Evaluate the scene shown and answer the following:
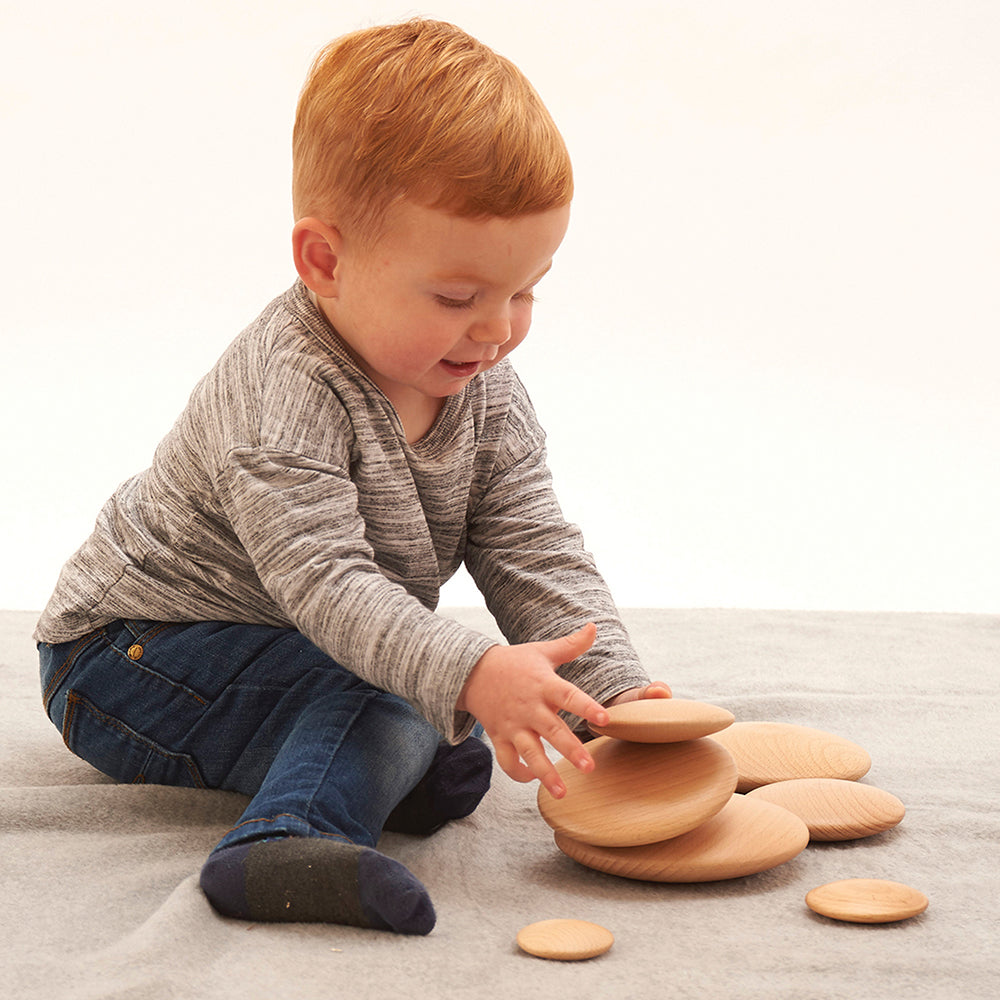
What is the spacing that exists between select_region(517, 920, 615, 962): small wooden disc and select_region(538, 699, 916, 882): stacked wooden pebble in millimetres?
84

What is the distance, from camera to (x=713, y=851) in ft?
2.43

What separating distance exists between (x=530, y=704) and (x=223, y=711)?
31 centimetres

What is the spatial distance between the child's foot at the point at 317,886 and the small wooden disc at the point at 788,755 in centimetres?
35

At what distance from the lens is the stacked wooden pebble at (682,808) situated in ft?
2.41

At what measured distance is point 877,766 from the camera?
99cm

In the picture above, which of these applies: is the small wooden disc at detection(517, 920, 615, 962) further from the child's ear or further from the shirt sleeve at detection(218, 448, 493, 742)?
the child's ear

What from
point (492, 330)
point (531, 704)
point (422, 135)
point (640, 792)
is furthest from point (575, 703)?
point (422, 135)

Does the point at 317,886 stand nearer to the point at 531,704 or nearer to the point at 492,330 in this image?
the point at 531,704

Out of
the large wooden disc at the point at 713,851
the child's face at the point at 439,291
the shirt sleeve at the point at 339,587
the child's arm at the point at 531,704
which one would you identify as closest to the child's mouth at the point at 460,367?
the child's face at the point at 439,291

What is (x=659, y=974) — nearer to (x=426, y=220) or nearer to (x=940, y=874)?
(x=940, y=874)

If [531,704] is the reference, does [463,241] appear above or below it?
above

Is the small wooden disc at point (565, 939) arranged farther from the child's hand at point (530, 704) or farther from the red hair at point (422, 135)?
the red hair at point (422, 135)

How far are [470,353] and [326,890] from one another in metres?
0.37

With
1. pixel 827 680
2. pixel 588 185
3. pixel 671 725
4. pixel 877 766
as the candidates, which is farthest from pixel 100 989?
pixel 588 185
